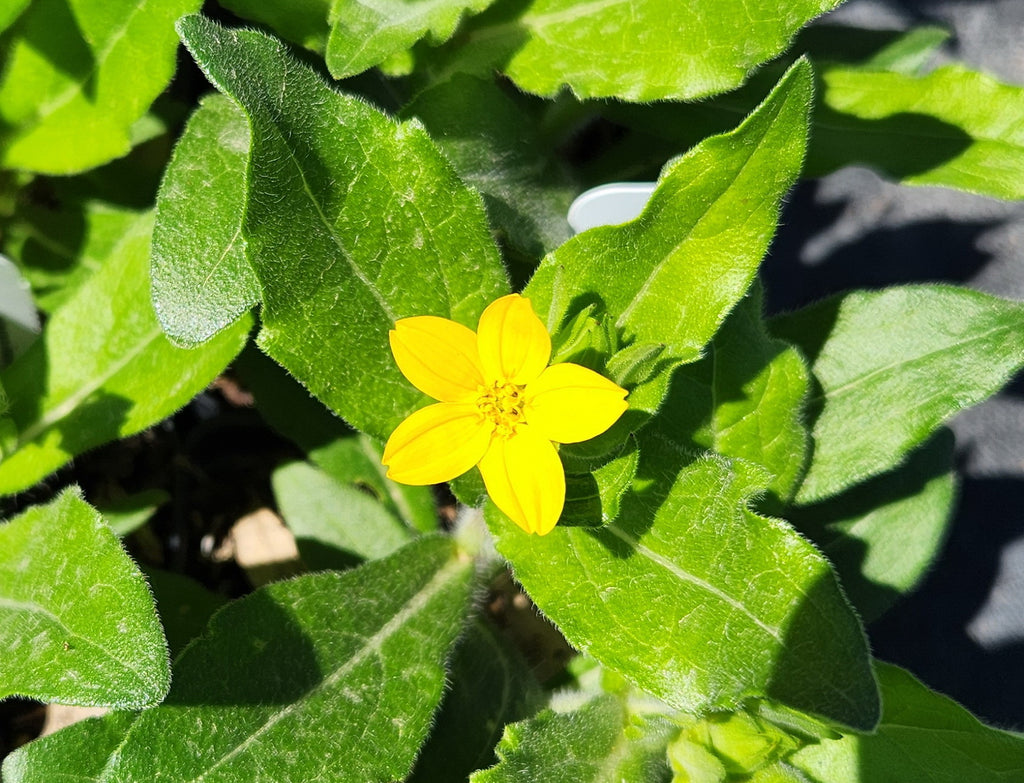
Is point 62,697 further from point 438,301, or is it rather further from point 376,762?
point 438,301

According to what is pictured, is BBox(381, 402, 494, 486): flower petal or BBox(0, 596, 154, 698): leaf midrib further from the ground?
BBox(381, 402, 494, 486): flower petal

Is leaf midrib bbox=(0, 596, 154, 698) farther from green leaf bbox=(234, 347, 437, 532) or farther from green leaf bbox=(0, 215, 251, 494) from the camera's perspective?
green leaf bbox=(234, 347, 437, 532)

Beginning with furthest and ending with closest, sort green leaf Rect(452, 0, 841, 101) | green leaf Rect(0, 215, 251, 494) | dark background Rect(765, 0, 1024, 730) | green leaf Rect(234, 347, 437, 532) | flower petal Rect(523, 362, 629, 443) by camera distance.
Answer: dark background Rect(765, 0, 1024, 730)
green leaf Rect(234, 347, 437, 532)
green leaf Rect(0, 215, 251, 494)
green leaf Rect(452, 0, 841, 101)
flower petal Rect(523, 362, 629, 443)

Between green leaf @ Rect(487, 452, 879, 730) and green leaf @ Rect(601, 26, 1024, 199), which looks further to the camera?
green leaf @ Rect(601, 26, 1024, 199)

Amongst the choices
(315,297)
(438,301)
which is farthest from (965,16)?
(315,297)

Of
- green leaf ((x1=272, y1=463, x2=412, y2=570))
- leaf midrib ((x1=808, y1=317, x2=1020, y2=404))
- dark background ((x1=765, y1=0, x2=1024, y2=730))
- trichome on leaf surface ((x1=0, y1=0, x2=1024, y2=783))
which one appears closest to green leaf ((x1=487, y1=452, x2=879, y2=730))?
trichome on leaf surface ((x1=0, y1=0, x2=1024, y2=783))

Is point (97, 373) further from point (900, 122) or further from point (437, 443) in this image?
point (900, 122)

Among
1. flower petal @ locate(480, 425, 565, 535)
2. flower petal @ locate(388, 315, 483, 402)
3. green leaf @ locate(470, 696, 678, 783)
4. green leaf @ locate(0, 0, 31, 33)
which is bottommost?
green leaf @ locate(470, 696, 678, 783)
